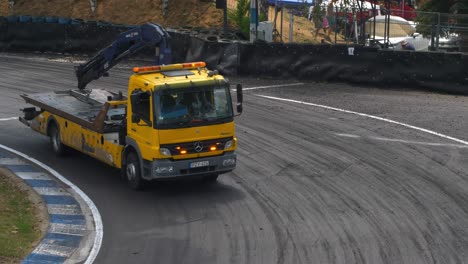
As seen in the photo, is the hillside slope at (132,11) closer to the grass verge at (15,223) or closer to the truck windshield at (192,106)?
the truck windshield at (192,106)

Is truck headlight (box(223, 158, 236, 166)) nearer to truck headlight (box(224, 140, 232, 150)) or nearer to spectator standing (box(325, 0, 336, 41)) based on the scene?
truck headlight (box(224, 140, 232, 150))

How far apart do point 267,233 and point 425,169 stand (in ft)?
18.2

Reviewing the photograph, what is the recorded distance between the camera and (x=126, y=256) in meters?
12.8

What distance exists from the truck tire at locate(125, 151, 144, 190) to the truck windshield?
47.1 inches

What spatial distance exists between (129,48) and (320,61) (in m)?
11.0

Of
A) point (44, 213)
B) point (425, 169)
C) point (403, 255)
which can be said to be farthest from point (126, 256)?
point (425, 169)

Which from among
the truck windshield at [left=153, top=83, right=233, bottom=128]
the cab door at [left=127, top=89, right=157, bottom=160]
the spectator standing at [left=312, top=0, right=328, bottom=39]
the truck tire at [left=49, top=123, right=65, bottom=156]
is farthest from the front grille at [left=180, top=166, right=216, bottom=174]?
the spectator standing at [left=312, top=0, right=328, bottom=39]

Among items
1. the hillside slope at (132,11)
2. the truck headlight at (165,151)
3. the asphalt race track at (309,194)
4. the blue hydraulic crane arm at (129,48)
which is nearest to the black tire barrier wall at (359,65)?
the asphalt race track at (309,194)

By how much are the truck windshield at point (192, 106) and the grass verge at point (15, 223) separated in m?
3.13

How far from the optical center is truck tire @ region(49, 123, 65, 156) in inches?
769

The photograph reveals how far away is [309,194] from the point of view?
16047 mm

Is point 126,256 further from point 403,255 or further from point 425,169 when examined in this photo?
point 425,169

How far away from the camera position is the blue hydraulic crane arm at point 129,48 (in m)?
17.8

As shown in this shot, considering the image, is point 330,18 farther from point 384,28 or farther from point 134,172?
point 134,172
